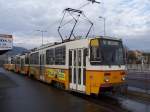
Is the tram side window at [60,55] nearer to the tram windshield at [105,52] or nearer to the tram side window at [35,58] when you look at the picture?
the tram windshield at [105,52]

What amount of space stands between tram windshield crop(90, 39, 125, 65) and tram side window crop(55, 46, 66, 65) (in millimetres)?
4007

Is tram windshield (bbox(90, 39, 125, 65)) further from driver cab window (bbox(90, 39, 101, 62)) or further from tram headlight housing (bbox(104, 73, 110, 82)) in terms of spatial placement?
tram headlight housing (bbox(104, 73, 110, 82))

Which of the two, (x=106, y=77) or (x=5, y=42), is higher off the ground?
(x=5, y=42)

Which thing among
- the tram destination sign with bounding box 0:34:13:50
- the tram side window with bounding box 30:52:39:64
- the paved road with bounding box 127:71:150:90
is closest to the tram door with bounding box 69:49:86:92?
the paved road with bounding box 127:71:150:90

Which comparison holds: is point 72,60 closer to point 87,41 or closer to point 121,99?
point 87,41

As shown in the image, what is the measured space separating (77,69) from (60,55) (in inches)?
136

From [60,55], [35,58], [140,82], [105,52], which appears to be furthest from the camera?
[35,58]

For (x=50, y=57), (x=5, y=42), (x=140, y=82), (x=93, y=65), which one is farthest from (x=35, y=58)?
(x=93, y=65)

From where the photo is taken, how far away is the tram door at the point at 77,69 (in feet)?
55.6

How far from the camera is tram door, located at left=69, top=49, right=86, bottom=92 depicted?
16.9 m

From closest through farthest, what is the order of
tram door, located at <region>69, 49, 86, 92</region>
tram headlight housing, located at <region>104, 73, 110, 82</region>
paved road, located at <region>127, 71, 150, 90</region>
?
tram headlight housing, located at <region>104, 73, 110, 82</region> < tram door, located at <region>69, 49, 86, 92</region> < paved road, located at <region>127, 71, 150, 90</region>

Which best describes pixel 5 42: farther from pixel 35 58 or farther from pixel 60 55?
pixel 60 55

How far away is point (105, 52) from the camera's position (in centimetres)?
1614

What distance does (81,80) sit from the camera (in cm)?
1705
